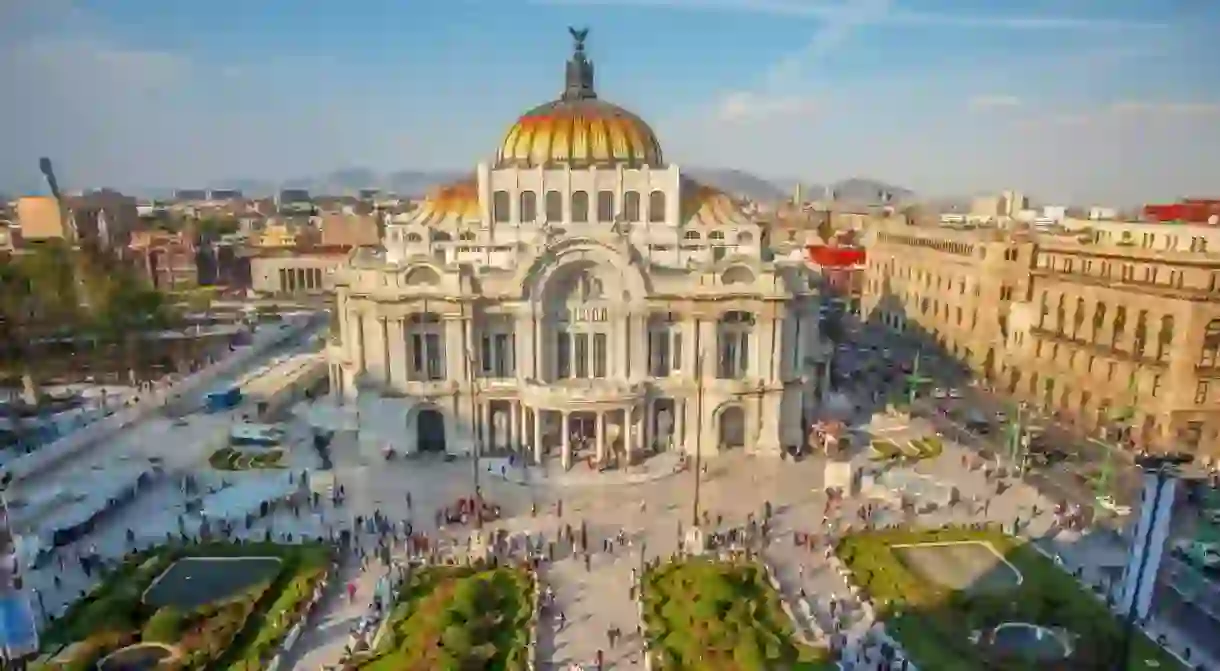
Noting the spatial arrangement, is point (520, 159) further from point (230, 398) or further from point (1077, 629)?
point (1077, 629)

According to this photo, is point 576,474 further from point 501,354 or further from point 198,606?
point 198,606

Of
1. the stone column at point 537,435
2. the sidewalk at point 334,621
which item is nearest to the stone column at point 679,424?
the stone column at point 537,435

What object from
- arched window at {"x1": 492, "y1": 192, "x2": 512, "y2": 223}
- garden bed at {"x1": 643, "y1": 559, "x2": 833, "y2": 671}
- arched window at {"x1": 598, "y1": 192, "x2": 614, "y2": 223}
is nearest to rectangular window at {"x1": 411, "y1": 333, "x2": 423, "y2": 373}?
arched window at {"x1": 492, "y1": 192, "x2": 512, "y2": 223}

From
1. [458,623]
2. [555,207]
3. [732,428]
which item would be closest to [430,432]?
Result: [555,207]

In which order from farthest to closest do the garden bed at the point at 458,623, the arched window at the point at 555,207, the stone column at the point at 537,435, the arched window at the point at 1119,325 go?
the arched window at the point at 555,207, the arched window at the point at 1119,325, the stone column at the point at 537,435, the garden bed at the point at 458,623

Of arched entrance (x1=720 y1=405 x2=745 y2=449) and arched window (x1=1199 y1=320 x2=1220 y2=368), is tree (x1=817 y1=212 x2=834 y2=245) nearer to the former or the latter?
arched window (x1=1199 y1=320 x2=1220 y2=368)

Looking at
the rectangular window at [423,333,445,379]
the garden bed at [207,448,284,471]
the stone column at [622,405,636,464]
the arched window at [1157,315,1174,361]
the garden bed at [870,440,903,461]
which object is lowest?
the garden bed at [207,448,284,471]

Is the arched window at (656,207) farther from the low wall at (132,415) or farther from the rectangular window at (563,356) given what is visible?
the low wall at (132,415)
